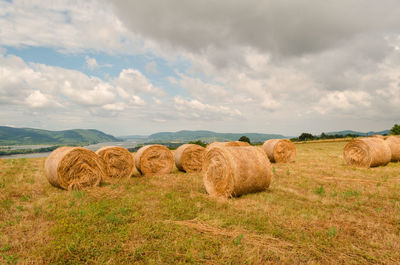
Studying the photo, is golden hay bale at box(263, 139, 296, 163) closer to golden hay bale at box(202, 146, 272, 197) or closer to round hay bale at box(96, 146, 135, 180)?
golden hay bale at box(202, 146, 272, 197)

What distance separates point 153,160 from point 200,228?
8351mm

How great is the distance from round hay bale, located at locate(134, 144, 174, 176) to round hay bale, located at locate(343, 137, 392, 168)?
480 inches

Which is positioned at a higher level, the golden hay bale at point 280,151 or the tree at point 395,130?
the tree at point 395,130

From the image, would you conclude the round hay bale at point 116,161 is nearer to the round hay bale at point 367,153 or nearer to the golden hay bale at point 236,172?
the golden hay bale at point 236,172

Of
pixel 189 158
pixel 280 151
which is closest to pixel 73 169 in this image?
pixel 189 158

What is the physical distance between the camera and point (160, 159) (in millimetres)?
13062

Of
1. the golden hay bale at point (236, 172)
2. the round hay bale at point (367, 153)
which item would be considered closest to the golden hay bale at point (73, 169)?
the golden hay bale at point (236, 172)

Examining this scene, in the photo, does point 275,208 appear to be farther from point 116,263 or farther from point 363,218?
point 116,263

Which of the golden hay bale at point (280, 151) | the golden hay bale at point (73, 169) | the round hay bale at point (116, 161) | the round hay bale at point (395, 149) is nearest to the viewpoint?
the golden hay bale at point (73, 169)

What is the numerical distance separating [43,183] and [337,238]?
1163 cm

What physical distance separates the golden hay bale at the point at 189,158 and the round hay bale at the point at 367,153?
410 inches

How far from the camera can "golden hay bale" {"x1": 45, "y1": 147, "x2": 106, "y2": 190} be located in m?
8.97

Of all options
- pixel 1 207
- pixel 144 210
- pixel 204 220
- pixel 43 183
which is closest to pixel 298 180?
pixel 204 220

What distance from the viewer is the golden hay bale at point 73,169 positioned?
8.97 meters
